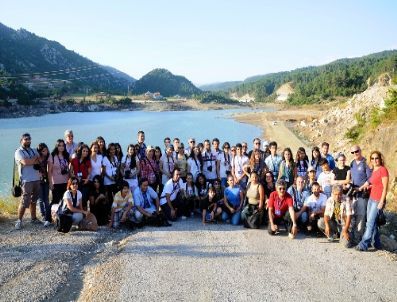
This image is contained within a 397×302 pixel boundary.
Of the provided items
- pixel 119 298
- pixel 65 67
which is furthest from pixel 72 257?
pixel 65 67

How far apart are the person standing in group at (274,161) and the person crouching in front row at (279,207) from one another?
1199 mm

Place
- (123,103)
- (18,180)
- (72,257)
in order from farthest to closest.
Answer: (123,103) < (18,180) < (72,257)

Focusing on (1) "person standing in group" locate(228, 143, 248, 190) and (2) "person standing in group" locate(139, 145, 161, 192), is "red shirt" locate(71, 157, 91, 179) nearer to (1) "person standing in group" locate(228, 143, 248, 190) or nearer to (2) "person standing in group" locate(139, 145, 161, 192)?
(2) "person standing in group" locate(139, 145, 161, 192)

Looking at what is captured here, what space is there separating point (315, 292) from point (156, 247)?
2.73 metres

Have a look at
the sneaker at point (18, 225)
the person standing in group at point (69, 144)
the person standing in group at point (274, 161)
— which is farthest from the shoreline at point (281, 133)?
the sneaker at point (18, 225)

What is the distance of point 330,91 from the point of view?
85.1 m

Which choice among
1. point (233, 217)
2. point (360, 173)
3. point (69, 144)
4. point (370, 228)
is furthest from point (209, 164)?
point (370, 228)

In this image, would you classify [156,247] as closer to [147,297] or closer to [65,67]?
[147,297]

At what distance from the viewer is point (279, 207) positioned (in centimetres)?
750

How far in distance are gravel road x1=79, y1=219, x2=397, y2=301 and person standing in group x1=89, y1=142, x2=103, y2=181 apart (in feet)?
5.11

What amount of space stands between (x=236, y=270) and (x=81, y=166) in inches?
149

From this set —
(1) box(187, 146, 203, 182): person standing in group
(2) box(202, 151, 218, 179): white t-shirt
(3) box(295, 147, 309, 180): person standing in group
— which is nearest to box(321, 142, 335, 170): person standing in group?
(3) box(295, 147, 309, 180): person standing in group

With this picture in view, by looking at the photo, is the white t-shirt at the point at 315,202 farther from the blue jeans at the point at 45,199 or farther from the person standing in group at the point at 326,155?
the blue jeans at the point at 45,199

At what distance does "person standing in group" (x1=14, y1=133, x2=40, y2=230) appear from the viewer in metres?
7.48
